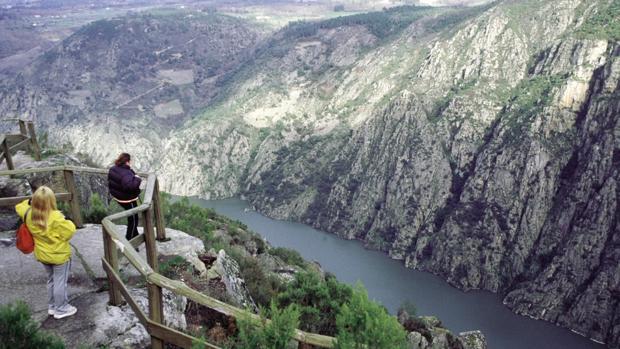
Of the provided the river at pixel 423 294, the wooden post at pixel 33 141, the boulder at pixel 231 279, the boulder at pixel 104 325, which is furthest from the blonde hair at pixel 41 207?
the river at pixel 423 294

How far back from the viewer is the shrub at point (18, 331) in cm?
623

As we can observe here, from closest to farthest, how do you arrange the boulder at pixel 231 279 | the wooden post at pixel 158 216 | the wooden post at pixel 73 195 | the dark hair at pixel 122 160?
the dark hair at pixel 122 160, the wooden post at pixel 158 216, the wooden post at pixel 73 195, the boulder at pixel 231 279

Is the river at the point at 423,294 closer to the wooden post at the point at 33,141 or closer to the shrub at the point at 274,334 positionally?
the wooden post at the point at 33,141

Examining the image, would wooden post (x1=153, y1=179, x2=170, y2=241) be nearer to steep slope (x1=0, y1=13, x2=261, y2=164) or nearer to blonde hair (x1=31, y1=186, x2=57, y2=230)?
blonde hair (x1=31, y1=186, x2=57, y2=230)

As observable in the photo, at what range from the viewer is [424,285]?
94.6 metres

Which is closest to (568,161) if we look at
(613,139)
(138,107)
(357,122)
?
(613,139)

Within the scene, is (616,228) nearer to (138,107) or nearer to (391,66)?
(391,66)

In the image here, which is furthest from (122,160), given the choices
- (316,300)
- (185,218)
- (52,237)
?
(185,218)

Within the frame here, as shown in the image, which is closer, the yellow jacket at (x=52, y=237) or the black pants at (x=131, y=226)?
the yellow jacket at (x=52, y=237)

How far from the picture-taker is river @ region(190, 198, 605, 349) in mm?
74438

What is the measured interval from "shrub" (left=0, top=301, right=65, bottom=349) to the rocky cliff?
84580mm

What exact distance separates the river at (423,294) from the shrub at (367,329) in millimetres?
61401

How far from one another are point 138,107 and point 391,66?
84011 mm

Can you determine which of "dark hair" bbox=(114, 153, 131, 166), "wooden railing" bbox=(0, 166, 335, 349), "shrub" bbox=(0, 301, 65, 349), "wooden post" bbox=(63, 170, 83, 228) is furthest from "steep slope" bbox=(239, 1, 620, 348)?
"shrub" bbox=(0, 301, 65, 349)
